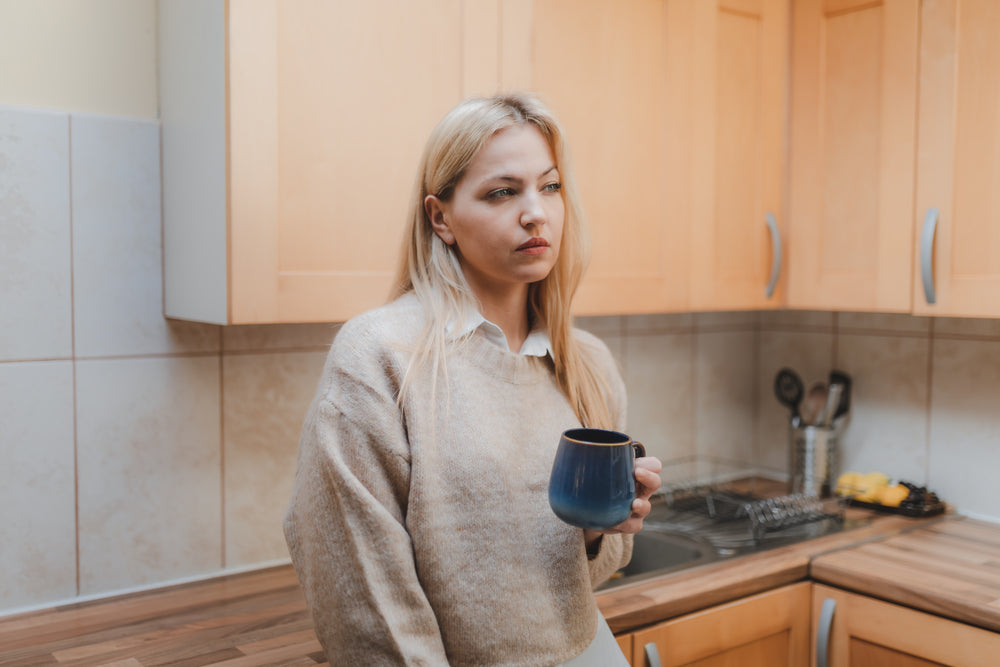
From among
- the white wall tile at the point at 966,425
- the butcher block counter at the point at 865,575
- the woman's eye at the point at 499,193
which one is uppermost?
the woman's eye at the point at 499,193

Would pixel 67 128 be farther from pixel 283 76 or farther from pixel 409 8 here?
pixel 409 8

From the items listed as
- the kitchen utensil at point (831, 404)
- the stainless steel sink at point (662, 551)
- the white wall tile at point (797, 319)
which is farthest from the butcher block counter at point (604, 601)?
the white wall tile at point (797, 319)

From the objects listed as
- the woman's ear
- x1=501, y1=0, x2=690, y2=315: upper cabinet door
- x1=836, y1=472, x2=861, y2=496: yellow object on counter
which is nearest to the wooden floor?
the woman's ear

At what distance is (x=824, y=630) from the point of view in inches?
63.4

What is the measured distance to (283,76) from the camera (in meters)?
1.27

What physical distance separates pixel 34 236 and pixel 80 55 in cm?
32

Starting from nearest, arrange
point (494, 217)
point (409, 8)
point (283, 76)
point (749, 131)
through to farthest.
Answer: point (494, 217) → point (283, 76) → point (409, 8) → point (749, 131)

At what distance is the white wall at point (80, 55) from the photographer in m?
1.38

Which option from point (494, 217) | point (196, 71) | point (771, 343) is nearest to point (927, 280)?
point (771, 343)

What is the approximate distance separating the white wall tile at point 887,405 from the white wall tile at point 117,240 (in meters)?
1.64

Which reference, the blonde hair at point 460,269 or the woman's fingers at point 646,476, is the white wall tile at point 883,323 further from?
the woman's fingers at point 646,476

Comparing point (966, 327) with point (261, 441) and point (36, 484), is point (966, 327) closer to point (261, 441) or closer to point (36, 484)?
point (261, 441)

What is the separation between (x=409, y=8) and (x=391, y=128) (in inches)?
7.9

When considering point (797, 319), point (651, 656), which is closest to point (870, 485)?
point (797, 319)
